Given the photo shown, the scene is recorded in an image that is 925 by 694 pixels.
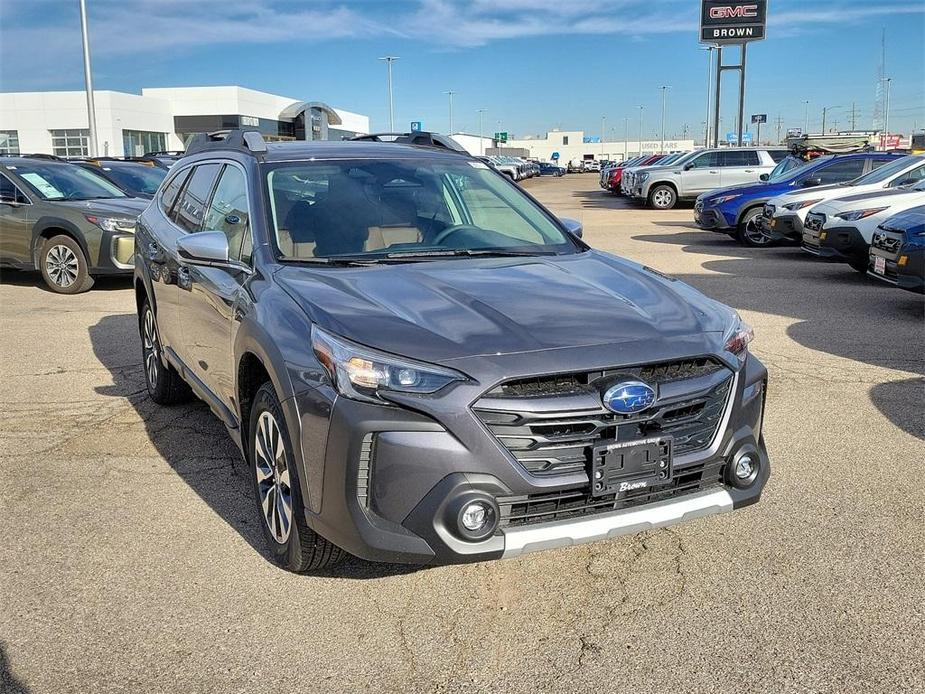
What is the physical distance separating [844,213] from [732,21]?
32.8 m

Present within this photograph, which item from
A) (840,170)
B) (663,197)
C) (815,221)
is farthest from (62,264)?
(663,197)

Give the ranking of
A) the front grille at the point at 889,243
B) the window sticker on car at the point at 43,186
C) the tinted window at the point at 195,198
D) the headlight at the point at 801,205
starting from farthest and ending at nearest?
the headlight at the point at 801,205
the window sticker on car at the point at 43,186
the front grille at the point at 889,243
the tinted window at the point at 195,198

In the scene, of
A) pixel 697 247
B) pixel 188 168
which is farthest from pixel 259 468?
pixel 697 247

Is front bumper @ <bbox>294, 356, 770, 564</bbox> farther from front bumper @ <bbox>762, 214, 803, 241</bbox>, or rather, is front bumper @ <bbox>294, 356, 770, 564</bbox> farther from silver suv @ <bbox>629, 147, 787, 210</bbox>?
silver suv @ <bbox>629, 147, 787, 210</bbox>

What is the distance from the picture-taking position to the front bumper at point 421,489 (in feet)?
9.47

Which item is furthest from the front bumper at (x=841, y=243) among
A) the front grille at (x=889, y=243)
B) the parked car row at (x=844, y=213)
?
the front grille at (x=889, y=243)

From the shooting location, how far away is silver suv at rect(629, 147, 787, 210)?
25891 millimetres

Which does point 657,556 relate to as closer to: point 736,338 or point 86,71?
point 736,338

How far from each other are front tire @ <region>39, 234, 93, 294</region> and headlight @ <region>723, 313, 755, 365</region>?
965 cm

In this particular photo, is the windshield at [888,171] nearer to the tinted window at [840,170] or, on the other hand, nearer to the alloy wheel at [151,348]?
the tinted window at [840,170]

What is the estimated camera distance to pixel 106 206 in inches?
448

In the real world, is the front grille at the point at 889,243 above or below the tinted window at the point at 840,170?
below

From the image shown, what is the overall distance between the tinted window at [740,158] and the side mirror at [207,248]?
24.4 m

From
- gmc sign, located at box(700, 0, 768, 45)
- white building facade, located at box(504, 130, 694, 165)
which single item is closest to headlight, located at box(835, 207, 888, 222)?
gmc sign, located at box(700, 0, 768, 45)
